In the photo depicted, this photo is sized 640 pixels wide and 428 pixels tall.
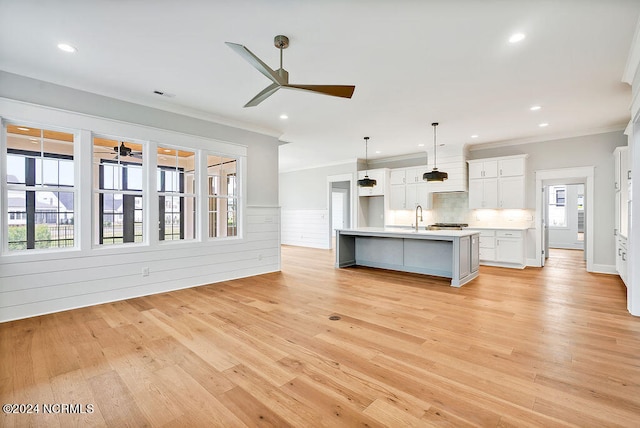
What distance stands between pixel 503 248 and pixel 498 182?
1479 millimetres

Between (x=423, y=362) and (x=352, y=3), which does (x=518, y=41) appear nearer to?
(x=352, y=3)

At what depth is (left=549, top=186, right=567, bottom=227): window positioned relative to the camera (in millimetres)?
9867

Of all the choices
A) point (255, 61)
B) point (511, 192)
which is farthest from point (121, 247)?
point (511, 192)

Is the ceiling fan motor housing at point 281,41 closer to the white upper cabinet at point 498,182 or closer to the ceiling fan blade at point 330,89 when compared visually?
the ceiling fan blade at point 330,89

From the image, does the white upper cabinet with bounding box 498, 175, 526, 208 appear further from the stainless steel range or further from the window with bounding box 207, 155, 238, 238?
the window with bounding box 207, 155, 238, 238

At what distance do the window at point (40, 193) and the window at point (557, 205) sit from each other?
41.6 feet

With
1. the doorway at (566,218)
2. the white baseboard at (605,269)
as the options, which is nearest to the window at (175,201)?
the white baseboard at (605,269)

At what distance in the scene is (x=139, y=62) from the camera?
324cm

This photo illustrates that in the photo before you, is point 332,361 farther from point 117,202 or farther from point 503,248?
point 503,248

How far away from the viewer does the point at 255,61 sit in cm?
239

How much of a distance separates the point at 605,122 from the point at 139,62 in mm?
7456

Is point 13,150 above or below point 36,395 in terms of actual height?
above

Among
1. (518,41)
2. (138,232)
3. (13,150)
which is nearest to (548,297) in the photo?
(518,41)

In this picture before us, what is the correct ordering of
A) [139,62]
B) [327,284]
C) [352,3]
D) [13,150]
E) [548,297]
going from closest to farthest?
[352,3] < [139,62] < [13,150] < [548,297] < [327,284]
